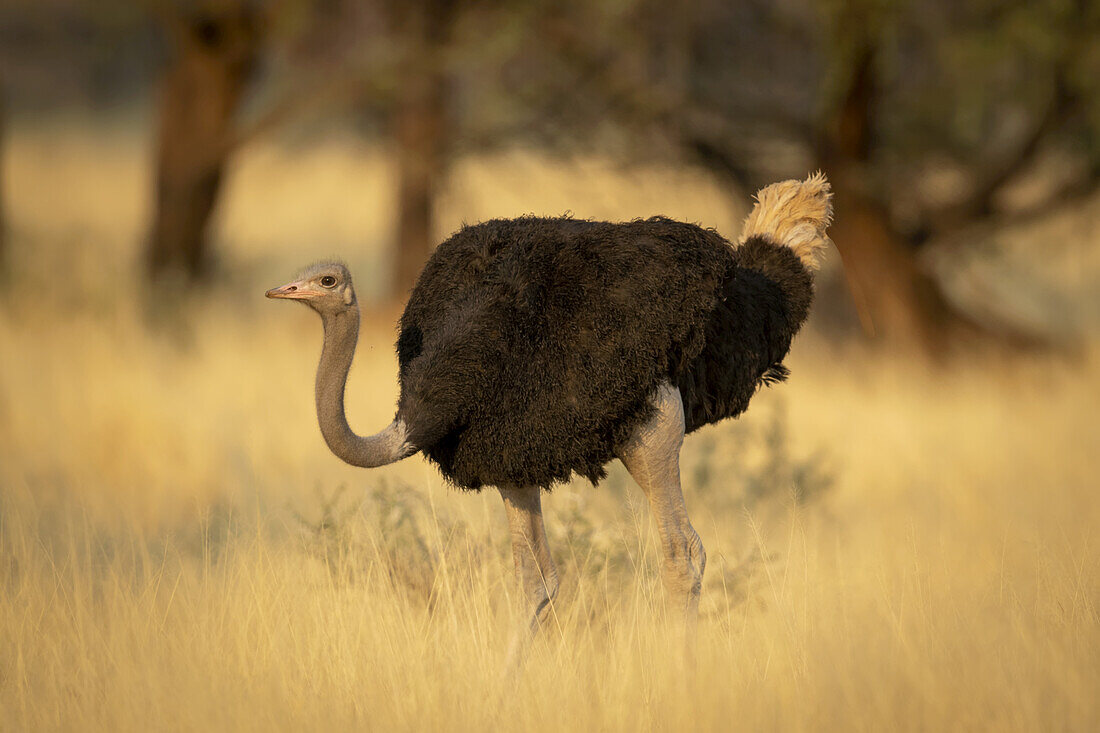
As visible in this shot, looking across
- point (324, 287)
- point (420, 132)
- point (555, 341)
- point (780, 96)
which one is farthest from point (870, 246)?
point (324, 287)

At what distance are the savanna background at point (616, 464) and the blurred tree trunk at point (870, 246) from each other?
27 mm

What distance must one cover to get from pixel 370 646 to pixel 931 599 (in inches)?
81.5

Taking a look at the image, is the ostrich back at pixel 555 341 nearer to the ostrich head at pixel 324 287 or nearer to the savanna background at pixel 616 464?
the ostrich head at pixel 324 287

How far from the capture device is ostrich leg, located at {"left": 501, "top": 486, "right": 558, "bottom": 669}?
4.61 metres

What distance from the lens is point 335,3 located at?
13.5 meters

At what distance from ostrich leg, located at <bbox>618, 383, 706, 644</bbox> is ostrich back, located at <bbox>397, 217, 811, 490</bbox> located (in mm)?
81

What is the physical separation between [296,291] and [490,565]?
196 cm

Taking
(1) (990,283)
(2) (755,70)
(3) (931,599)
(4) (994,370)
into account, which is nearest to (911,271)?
(4) (994,370)

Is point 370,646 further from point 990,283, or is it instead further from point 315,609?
point 990,283

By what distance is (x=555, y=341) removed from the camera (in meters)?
4.18

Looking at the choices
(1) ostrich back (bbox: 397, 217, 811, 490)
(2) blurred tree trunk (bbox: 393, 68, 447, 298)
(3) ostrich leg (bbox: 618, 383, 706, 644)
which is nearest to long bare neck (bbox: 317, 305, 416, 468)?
(1) ostrich back (bbox: 397, 217, 811, 490)

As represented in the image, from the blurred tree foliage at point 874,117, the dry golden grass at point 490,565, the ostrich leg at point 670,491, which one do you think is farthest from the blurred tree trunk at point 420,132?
the ostrich leg at point 670,491

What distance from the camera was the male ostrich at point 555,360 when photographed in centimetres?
402

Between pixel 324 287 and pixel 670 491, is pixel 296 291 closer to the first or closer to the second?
pixel 324 287
